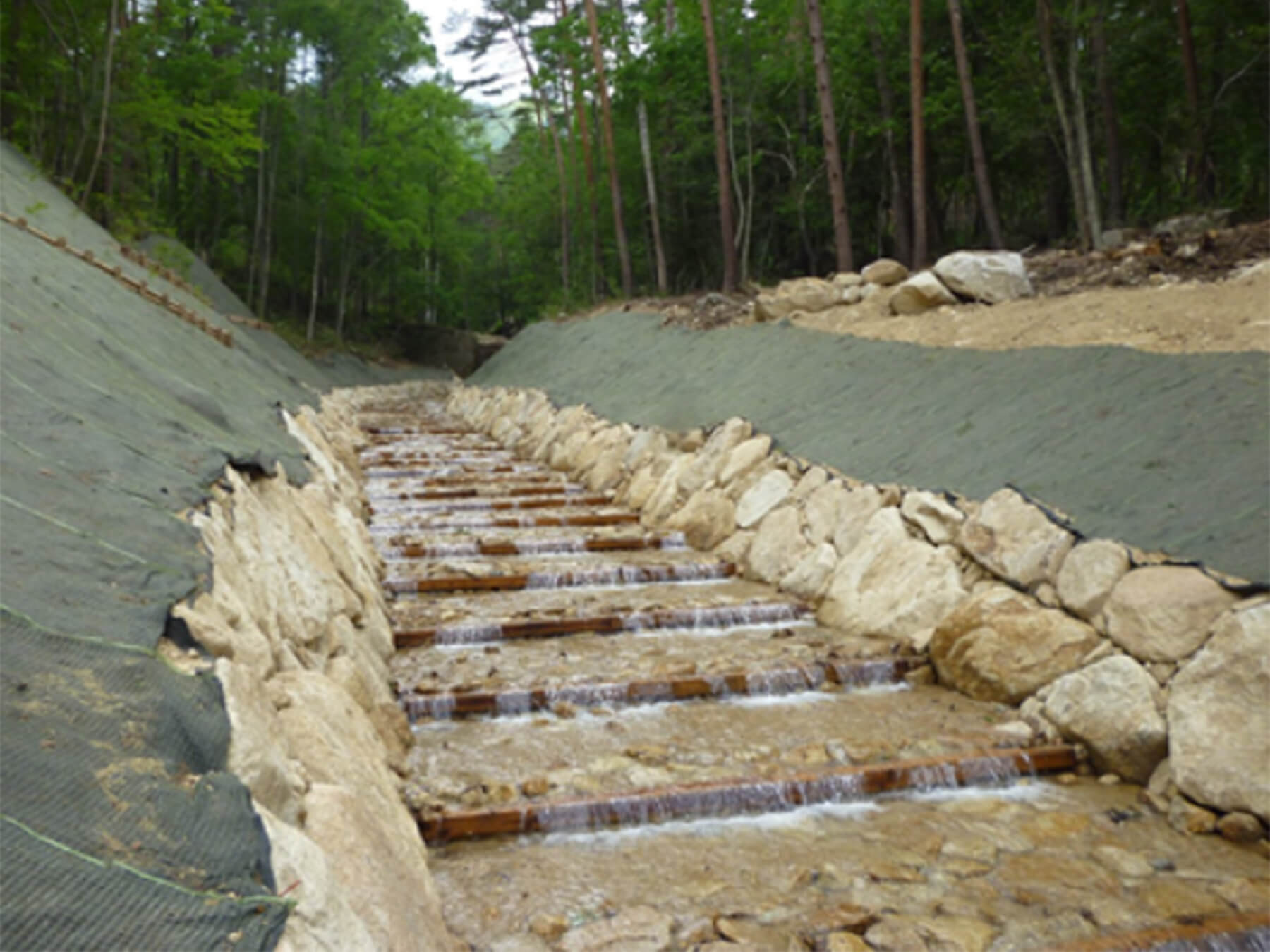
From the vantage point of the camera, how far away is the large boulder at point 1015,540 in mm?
5012

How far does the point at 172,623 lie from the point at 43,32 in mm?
A: 16344

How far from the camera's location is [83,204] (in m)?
14.8

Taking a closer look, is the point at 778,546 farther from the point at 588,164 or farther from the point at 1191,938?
the point at 588,164

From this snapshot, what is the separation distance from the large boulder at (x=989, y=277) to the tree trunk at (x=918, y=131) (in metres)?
4.69

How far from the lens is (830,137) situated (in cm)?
1347

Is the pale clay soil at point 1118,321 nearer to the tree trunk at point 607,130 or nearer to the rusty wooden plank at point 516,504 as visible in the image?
the rusty wooden plank at point 516,504

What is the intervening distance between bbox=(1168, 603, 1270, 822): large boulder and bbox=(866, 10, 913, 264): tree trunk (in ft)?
48.4

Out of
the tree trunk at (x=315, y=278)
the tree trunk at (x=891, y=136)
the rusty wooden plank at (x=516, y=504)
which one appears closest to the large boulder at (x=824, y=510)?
the rusty wooden plank at (x=516, y=504)

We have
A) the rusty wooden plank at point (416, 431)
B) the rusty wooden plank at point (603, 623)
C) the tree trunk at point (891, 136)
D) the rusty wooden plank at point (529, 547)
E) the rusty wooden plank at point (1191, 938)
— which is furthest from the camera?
the tree trunk at point (891, 136)

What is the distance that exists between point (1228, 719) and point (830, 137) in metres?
11.5

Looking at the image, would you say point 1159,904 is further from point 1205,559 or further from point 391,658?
point 391,658

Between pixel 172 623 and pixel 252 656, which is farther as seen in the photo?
pixel 252 656

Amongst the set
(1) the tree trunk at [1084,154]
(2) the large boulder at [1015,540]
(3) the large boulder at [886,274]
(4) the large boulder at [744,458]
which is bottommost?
(2) the large boulder at [1015,540]

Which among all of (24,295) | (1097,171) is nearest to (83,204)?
(24,295)
